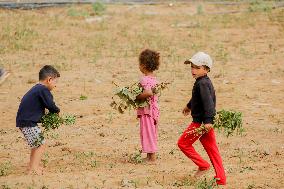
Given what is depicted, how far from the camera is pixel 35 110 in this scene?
7074 millimetres

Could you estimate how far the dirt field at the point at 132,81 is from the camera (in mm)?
7246

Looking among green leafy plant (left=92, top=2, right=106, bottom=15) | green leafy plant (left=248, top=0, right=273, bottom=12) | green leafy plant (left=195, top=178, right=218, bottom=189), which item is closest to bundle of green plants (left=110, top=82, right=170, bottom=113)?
green leafy plant (left=195, top=178, right=218, bottom=189)

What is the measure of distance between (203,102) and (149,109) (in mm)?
1275

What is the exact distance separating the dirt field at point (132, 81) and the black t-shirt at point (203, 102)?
759mm

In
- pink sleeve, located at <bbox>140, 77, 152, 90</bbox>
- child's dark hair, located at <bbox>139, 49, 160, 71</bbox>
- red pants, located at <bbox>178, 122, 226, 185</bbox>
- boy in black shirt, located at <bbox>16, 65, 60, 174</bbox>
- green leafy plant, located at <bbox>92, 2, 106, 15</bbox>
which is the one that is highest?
green leafy plant, located at <bbox>92, 2, 106, 15</bbox>

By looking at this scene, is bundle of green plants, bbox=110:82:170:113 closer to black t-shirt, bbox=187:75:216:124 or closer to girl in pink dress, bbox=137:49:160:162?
girl in pink dress, bbox=137:49:160:162

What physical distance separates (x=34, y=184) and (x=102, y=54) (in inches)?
328

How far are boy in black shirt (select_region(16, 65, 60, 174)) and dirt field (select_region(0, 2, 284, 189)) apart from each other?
0.83 feet

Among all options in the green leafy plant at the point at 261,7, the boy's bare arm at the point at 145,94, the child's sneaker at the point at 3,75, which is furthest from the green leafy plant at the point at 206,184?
the green leafy plant at the point at 261,7

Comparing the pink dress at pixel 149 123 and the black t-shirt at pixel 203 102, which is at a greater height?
the black t-shirt at pixel 203 102

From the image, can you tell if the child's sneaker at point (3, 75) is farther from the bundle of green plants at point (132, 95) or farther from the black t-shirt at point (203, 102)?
the black t-shirt at point (203, 102)

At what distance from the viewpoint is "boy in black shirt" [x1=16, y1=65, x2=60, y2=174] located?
7047mm

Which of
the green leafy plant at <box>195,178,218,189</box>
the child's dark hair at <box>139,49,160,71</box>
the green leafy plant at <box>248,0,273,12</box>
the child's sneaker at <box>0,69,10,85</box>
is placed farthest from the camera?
the green leafy plant at <box>248,0,273,12</box>

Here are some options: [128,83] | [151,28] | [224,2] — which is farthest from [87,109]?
[224,2]
